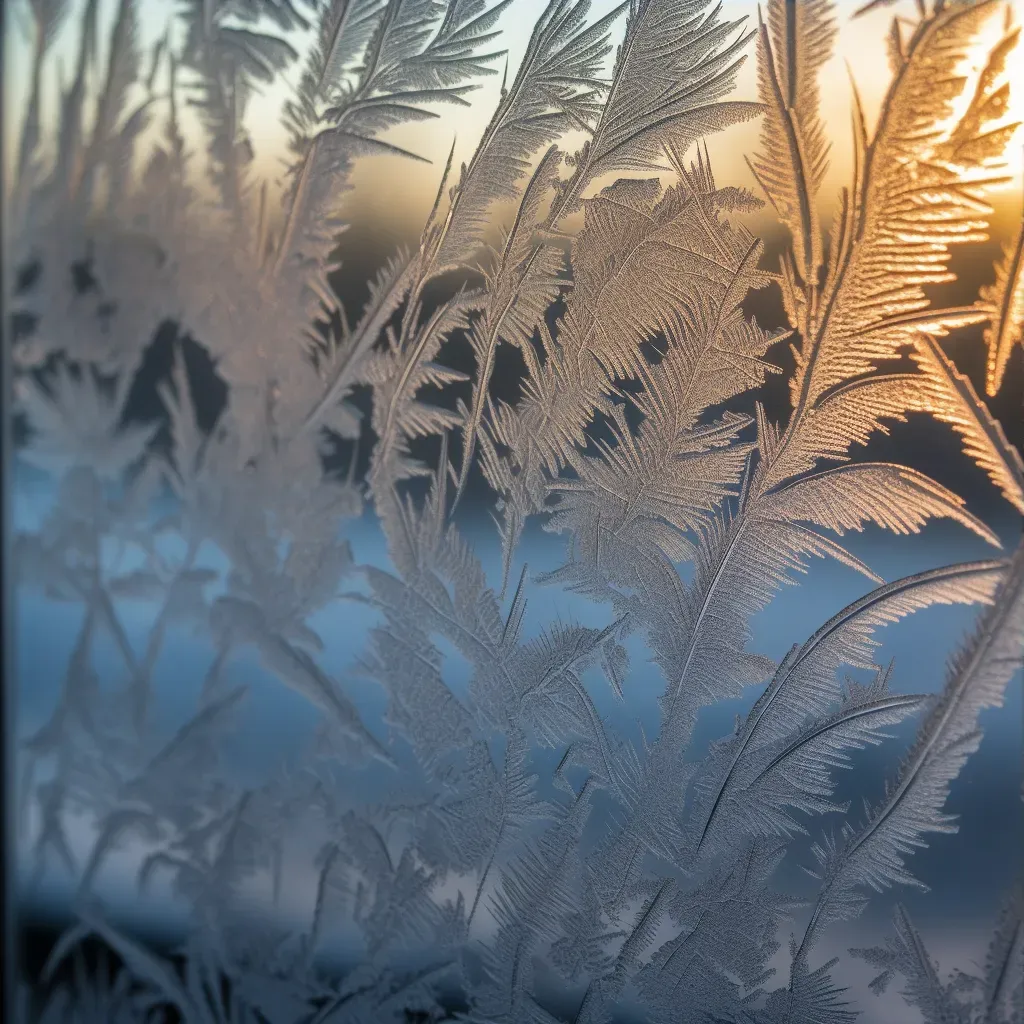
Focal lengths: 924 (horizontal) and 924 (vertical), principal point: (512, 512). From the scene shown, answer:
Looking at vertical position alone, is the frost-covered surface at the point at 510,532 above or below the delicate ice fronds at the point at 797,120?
below

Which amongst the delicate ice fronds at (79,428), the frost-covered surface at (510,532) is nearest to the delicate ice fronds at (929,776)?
the frost-covered surface at (510,532)

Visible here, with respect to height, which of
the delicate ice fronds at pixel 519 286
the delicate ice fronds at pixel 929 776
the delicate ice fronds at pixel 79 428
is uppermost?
the delicate ice fronds at pixel 519 286

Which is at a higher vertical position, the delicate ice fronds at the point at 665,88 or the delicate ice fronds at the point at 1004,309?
the delicate ice fronds at the point at 665,88

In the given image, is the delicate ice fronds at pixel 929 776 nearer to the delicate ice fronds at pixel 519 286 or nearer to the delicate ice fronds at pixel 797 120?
the delicate ice fronds at pixel 797 120

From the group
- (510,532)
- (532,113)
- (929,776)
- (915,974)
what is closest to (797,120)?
(532,113)

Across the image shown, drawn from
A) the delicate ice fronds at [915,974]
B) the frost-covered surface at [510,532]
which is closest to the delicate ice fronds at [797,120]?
the frost-covered surface at [510,532]

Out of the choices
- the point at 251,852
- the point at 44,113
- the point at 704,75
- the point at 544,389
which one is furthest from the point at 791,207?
the point at 251,852

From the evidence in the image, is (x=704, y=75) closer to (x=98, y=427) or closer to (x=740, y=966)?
(x=98, y=427)

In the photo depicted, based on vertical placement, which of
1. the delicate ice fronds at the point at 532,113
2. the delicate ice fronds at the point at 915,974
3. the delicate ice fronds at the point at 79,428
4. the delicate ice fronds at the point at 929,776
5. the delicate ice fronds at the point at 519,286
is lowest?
the delicate ice fronds at the point at 915,974

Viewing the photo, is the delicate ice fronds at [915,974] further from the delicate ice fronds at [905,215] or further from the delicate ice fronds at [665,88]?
the delicate ice fronds at [665,88]
